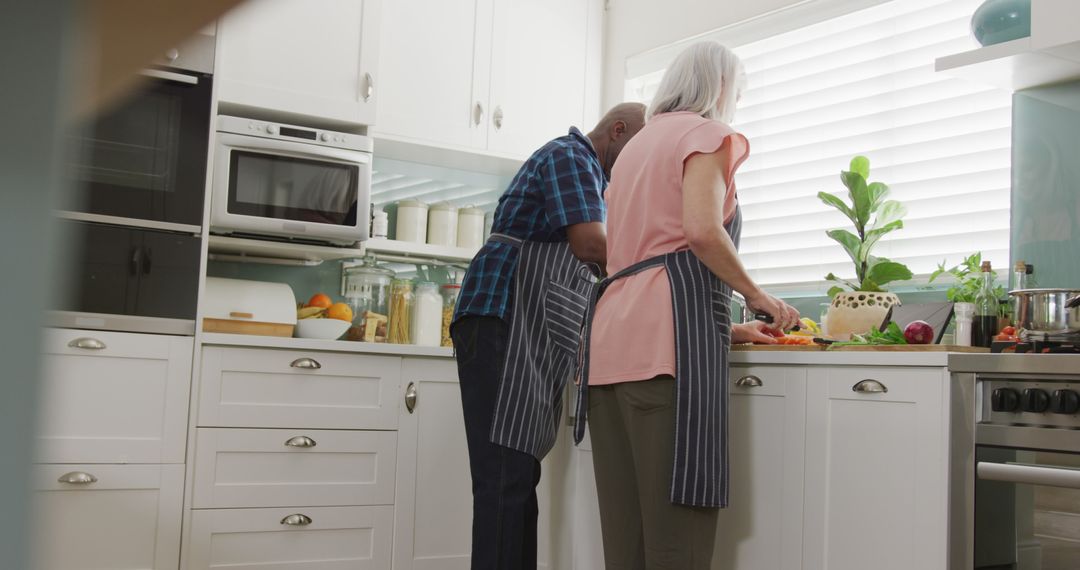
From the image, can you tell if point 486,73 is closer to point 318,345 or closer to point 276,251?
point 276,251

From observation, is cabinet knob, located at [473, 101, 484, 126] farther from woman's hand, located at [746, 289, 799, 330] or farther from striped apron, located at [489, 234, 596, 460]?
woman's hand, located at [746, 289, 799, 330]

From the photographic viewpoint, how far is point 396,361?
3264mm

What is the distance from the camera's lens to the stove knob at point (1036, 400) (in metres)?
1.82

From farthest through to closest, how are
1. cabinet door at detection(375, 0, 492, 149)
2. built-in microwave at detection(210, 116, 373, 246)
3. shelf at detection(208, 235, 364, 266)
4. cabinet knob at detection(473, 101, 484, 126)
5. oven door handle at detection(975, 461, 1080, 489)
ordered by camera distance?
cabinet knob at detection(473, 101, 484, 126) < cabinet door at detection(375, 0, 492, 149) < shelf at detection(208, 235, 364, 266) < built-in microwave at detection(210, 116, 373, 246) < oven door handle at detection(975, 461, 1080, 489)

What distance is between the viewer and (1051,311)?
201cm

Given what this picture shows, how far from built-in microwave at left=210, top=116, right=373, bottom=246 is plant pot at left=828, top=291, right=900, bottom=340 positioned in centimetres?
165

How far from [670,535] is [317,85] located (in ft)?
7.17

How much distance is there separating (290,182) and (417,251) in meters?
0.63

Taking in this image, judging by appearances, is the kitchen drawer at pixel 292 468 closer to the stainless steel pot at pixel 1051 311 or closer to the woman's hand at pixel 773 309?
the woman's hand at pixel 773 309

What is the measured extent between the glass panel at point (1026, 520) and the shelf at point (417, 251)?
2.29m

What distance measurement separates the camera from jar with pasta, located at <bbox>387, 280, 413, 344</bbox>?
11.9 feet

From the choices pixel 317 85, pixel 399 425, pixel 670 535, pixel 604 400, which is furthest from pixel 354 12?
pixel 670 535

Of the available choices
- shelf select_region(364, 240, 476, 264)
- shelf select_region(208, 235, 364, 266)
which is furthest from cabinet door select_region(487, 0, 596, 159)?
shelf select_region(208, 235, 364, 266)

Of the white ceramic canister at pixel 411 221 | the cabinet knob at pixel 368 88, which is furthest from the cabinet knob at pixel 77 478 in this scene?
the cabinet knob at pixel 368 88
